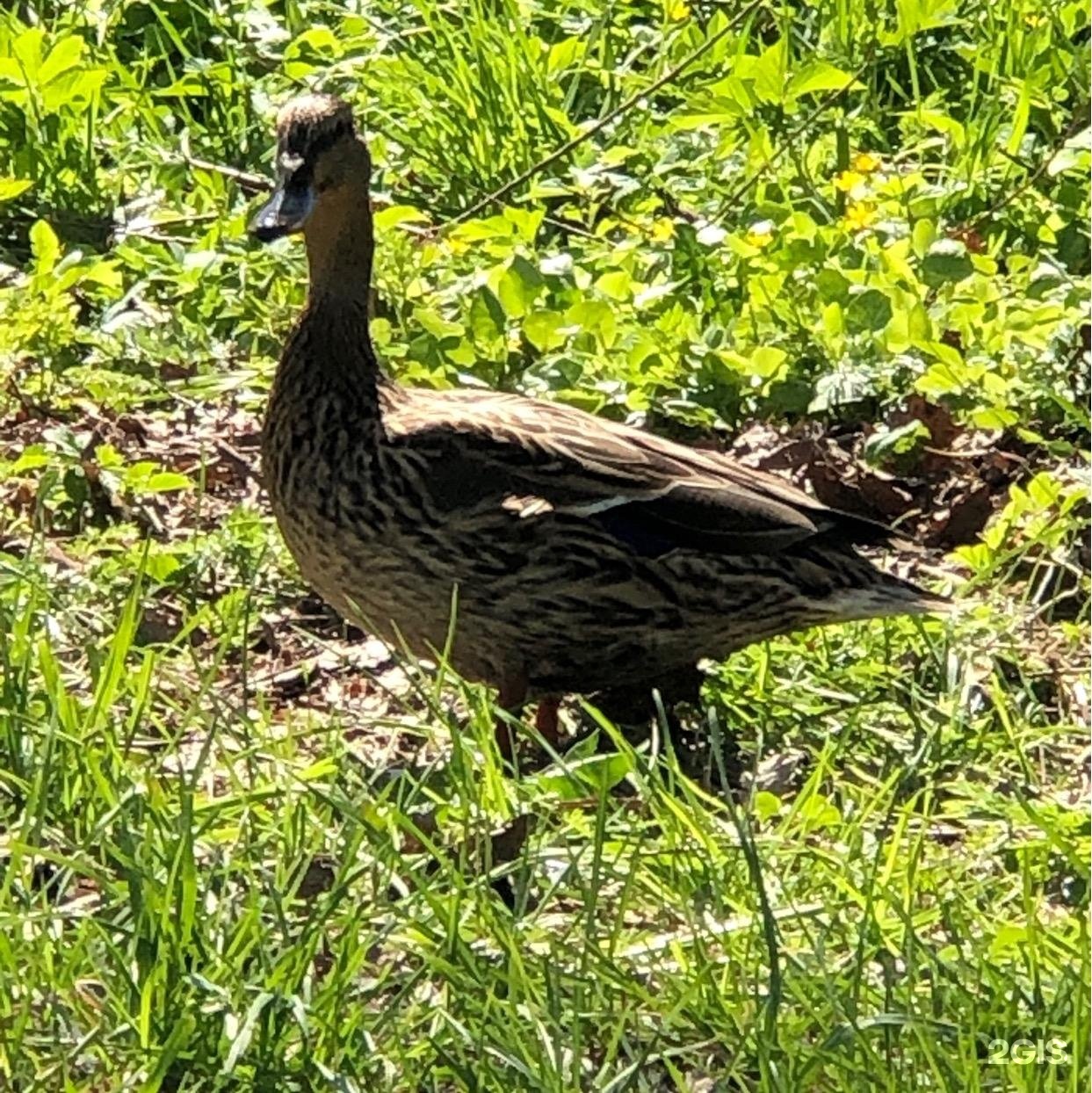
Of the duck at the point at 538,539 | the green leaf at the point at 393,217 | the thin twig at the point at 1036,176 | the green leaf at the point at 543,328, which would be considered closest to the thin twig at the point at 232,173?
the green leaf at the point at 393,217

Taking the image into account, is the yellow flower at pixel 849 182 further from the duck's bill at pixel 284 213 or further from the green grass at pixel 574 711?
the duck's bill at pixel 284 213

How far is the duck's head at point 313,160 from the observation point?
5.01 meters

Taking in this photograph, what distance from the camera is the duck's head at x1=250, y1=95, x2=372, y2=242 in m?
5.01

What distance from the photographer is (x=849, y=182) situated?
246 inches

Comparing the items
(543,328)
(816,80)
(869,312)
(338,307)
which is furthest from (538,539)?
(816,80)

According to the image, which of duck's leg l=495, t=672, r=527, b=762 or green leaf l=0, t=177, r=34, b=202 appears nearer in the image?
duck's leg l=495, t=672, r=527, b=762

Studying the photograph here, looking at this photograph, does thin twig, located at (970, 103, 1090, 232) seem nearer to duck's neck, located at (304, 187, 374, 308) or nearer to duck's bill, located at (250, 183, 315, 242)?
duck's neck, located at (304, 187, 374, 308)

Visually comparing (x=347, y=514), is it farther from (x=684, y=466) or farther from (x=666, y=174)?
(x=666, y=174)

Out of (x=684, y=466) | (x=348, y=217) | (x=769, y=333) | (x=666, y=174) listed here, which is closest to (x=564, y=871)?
(x=684, y=466)

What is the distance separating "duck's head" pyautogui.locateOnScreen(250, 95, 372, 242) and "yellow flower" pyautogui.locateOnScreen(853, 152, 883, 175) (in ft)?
5.36

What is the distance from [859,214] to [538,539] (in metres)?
1.71

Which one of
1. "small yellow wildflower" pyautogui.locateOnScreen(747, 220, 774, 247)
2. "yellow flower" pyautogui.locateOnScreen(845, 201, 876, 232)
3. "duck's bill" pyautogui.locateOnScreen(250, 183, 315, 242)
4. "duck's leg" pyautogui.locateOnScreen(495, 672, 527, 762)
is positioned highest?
"duck's bill" pyautogui.locateOnScreen(250, 183, 315, 242)

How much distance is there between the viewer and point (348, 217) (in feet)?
17.0

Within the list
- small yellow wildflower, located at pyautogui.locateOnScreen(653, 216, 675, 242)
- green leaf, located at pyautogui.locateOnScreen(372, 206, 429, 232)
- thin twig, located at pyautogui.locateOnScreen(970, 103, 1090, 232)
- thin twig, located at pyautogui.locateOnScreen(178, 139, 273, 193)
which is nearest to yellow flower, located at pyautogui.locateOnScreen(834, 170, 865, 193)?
thin twig, located at pyautogui.locateOnScreen(970, 103, 1090, 232)
